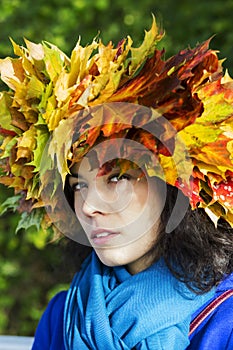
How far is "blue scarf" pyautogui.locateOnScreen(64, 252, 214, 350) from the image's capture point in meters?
1.59

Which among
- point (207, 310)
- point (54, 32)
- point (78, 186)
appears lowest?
point (207, 310)

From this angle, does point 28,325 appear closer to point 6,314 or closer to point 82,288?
point 6,314

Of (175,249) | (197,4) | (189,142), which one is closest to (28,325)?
(197,4)

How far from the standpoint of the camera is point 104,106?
5.03ft

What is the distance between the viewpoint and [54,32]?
3391 mm

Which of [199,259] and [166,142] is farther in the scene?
[199,259]

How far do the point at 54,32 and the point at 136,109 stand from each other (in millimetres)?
1979

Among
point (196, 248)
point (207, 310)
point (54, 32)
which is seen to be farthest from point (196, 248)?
point (54, 32)

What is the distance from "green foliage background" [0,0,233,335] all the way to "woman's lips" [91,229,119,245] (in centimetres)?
147

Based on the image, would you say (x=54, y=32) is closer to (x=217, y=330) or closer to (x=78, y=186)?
(x=78, y=186)

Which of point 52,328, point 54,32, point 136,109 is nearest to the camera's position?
point 136,109

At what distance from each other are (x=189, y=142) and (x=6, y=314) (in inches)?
93.2

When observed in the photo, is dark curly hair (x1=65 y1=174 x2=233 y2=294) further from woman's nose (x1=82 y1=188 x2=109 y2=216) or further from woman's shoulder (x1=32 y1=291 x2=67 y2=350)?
woman's shoulder (x1=32 y1=291 x2=67 y2=350)

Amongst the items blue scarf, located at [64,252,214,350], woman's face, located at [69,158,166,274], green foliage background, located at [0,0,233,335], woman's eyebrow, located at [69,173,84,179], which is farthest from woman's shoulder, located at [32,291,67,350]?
green foliage background, located at [0,0,233,335]
